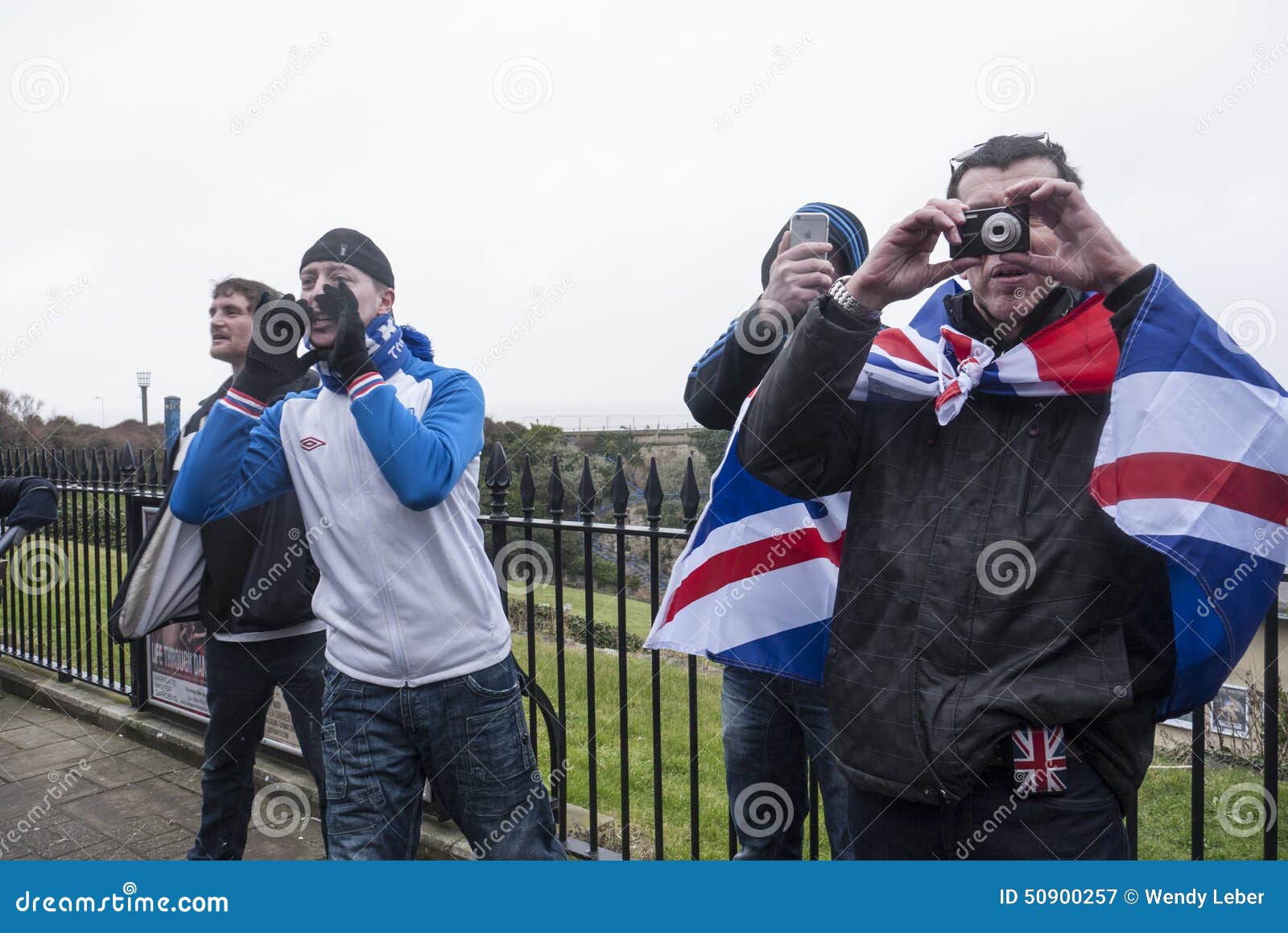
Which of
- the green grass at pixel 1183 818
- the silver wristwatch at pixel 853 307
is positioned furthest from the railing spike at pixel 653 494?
the green grass at pixel 1183 818

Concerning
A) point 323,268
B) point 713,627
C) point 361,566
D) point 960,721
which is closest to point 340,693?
point 361,566

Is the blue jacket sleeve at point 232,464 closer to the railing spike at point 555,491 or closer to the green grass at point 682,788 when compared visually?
the railing spike at point 555,491

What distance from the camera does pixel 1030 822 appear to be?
4.91ft

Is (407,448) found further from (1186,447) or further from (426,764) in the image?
(1186,447)

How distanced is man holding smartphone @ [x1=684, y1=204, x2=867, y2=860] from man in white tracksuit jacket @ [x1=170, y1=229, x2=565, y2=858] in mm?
541

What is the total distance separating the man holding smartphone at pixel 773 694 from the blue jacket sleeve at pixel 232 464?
4.00 ft

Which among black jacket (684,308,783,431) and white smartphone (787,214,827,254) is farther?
black jacket (684,308,783,431)

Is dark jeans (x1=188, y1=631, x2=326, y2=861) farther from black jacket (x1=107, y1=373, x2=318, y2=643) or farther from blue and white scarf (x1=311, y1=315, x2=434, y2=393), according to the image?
blue and white scarf (x1=311, y1=315, x2=434, y2=393)

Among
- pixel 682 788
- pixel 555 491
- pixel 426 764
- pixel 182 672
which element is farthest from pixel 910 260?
pixel 182 672

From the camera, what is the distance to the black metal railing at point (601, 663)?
9.70 feet

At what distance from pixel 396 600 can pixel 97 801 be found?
129 inches

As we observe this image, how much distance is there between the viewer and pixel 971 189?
1.76m

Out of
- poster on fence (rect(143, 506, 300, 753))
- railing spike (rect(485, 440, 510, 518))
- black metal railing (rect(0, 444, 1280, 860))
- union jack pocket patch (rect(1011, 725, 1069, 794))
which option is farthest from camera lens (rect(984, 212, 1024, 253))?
poster on fence (rect(143, 506, 300, 753))

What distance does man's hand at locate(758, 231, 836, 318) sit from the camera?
2127 mm
